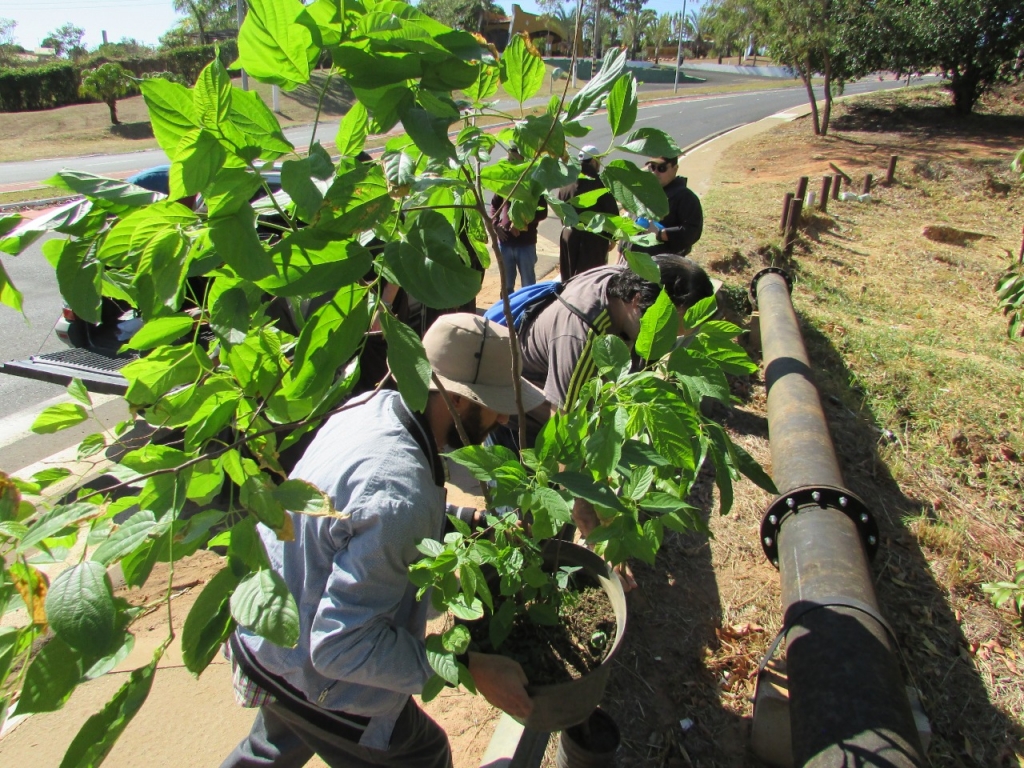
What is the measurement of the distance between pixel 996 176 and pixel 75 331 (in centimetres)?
2022

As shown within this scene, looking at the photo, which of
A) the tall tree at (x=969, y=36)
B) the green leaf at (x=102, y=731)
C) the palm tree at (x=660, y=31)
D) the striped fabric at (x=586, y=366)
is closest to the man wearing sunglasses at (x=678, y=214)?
the striped fabric at (x=586, y=366)

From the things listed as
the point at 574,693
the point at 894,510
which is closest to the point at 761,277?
the point at 894,510

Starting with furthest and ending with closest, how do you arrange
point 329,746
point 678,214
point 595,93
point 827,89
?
point 827,89, point 678,214, point 329,746, point 595,93

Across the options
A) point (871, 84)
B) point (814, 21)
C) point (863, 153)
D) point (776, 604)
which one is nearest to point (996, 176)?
point (863, 153)

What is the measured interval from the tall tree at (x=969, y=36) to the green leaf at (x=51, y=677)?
1206 inches

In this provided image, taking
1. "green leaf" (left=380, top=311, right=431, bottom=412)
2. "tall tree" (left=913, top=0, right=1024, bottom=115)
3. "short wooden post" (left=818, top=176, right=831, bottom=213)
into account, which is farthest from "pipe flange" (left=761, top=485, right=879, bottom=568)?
"tall tree" (left=913, top=0, right=1024, bottom=115)

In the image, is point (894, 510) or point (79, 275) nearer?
point (79, 275)

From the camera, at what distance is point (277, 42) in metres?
1.02

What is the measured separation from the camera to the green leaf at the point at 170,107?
943mm

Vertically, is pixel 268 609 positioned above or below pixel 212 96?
below

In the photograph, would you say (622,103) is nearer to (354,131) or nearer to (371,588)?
(354,131)

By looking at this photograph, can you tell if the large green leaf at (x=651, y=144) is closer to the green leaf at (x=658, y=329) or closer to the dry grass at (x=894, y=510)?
the green leaf at (x=658, y=329)

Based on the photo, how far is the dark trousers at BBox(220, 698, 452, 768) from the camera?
201cm

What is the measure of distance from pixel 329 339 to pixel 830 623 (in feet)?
6.55
